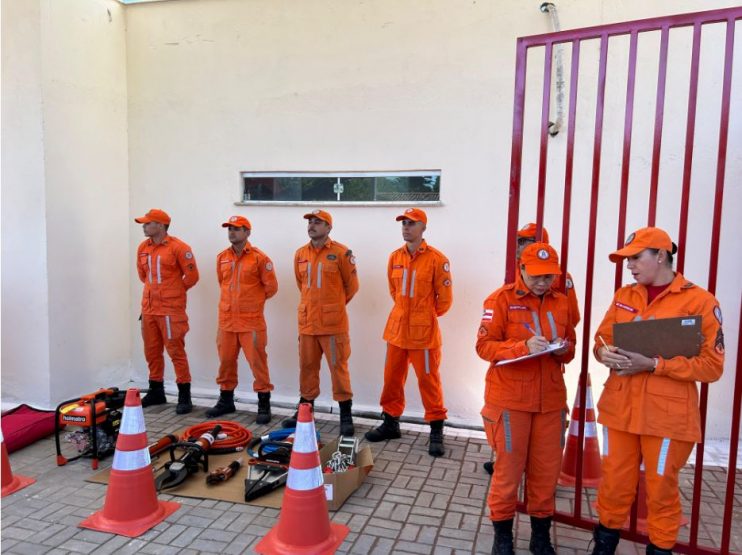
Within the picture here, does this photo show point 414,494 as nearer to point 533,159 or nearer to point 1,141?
point 533,159

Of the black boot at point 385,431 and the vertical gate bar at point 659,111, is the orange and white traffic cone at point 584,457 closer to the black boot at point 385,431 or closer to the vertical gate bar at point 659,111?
the black boot at point 385,431

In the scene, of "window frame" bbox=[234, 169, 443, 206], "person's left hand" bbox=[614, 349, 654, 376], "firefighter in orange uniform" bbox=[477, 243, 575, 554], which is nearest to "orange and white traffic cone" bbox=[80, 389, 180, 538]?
"firefighter in orange uniform" bbox=[477, 243, 575, 554]

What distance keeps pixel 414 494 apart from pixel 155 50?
548 centimetres

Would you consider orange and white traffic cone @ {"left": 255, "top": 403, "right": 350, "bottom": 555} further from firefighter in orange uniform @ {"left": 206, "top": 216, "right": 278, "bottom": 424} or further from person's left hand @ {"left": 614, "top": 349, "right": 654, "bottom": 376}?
firefighter in orange uniform @ {"left": 206, "top": 216, "right": 278, "bottom": 424}

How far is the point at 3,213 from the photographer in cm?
540

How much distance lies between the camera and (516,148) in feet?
11.0

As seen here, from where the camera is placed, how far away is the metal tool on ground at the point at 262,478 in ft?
12.5

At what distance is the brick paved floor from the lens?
3.27 meters

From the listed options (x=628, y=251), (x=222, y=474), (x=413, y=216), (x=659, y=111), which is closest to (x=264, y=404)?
(x=222, y=474)

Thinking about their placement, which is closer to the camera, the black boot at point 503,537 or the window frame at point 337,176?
the black boot at point 503,537

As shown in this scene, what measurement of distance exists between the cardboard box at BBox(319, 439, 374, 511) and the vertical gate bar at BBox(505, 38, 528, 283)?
180 cm

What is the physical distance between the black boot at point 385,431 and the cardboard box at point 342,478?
2.43 feet

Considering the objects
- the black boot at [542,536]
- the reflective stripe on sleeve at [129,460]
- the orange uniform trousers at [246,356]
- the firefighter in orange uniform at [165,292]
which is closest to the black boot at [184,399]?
the firefighter in orange uniform at [165,292]

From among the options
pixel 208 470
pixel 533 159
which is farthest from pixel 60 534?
pixel 533 159
